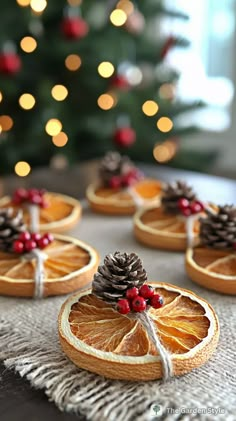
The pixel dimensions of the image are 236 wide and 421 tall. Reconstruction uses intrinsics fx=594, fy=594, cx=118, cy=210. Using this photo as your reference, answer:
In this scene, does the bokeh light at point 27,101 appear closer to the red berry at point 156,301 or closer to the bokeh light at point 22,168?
the bokeh light at point 22,168

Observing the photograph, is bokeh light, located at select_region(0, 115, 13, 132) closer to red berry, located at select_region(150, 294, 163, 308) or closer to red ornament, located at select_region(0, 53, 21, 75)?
red ornament, located at select_region(0, 53, 21, 75)

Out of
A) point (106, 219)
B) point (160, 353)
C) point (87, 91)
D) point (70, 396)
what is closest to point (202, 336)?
point (160, 353)

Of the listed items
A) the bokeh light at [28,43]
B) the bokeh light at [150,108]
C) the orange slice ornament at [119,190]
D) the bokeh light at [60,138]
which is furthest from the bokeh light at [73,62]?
the orange slice ornament at [119,190]

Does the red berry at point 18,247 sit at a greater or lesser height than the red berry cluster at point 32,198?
lesser

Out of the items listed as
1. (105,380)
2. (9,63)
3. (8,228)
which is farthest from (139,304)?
(9,63)

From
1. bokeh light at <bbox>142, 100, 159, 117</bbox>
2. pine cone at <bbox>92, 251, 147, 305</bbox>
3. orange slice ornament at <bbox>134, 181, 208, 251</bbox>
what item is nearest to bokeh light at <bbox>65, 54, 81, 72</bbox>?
bokeh light at <bbox>142, 100, 159, 117</bbox>
